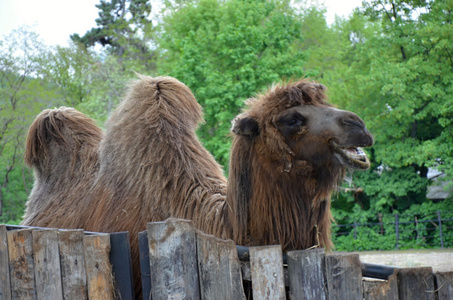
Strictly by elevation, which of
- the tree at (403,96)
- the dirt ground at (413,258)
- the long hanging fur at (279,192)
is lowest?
the dirt ground at (413,258)

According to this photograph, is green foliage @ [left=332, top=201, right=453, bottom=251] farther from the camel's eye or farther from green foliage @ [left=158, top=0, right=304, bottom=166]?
the camel's eye

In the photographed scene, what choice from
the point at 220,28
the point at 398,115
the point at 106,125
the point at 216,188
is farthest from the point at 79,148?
the point at 220,28

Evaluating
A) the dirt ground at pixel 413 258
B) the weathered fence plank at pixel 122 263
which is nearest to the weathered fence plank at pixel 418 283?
the weathered fence plank at pixel 122 263

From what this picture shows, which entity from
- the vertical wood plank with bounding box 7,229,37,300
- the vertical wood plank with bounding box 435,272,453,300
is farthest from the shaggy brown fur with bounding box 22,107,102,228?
the vertical wood plank with bounding box 435,272,453,300

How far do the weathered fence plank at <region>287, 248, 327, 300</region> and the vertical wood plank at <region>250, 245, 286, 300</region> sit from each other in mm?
72

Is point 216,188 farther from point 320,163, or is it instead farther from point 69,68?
point 69,68

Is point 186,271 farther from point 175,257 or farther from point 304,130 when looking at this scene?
point 304,130

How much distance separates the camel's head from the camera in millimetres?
3162

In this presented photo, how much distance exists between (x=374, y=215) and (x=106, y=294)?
22845 mm

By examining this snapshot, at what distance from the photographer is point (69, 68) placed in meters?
35.6

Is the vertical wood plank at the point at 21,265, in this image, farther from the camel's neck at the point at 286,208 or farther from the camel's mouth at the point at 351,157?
the camel's mouth at the point at 351,157

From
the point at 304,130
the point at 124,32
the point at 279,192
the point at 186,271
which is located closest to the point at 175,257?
the point at 186,271

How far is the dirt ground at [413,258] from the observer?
1787 centimetres

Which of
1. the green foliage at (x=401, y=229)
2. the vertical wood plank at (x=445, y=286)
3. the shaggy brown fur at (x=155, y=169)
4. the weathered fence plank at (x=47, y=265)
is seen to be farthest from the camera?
the green foliage at (x=401, y=229)
